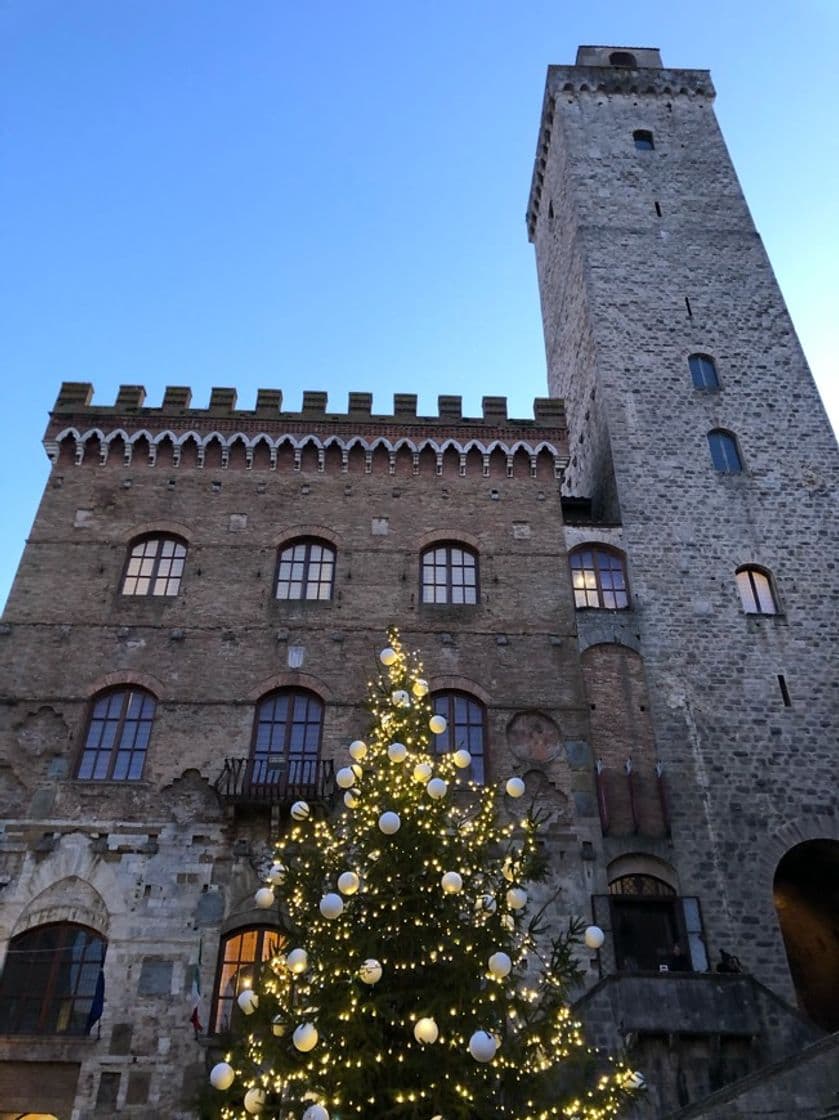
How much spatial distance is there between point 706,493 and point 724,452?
1598 millimetres

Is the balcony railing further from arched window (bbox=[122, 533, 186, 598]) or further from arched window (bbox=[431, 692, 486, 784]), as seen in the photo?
arched window (bbox=[122, 533, 186, 598])

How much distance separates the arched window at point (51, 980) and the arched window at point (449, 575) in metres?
8.92

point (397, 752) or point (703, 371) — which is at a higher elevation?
point (703, 371)

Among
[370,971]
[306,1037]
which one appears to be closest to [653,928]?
[370,971]

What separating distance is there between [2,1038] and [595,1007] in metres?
9.22

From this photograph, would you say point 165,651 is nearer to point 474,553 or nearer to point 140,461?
point 140,461

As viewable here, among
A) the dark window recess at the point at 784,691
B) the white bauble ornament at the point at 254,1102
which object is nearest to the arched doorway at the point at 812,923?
the dark window recess at the point at 784,691

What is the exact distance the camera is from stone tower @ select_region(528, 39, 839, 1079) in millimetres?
16422

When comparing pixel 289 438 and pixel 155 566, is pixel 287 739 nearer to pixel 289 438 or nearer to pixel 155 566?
pixel 155 566

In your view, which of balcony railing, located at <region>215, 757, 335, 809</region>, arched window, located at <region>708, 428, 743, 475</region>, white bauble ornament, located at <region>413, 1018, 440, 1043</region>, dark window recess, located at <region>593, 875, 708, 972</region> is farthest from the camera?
arched window, located at <region>708, 428, 743, 475</region>

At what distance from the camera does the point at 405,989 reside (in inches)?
384

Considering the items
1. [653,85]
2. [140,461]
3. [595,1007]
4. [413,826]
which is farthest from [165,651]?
[653,85]

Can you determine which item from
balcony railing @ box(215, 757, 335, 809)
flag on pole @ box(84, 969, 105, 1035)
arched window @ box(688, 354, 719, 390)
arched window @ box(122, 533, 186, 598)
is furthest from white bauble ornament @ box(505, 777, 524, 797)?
arched window @ box(688, 354, 719, 390)

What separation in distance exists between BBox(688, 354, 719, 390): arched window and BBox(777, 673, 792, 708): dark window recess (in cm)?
813
